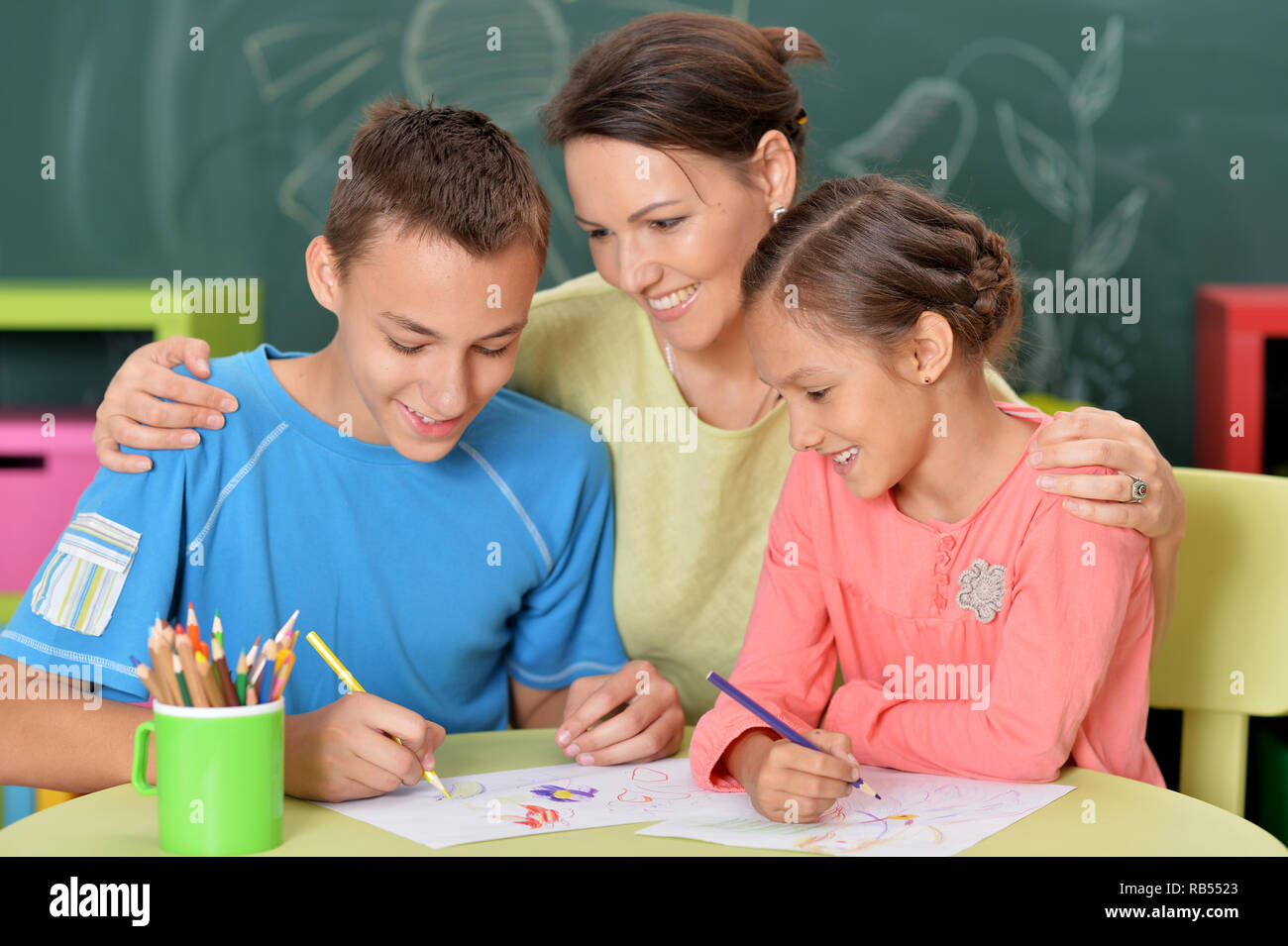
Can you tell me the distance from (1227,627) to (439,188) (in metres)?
0.89

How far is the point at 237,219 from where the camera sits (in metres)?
2.33

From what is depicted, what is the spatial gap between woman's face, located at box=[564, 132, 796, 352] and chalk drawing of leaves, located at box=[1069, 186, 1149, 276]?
3.42 ft

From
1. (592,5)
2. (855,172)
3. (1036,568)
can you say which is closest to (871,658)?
(1036,568)

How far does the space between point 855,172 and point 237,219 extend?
1126 mm

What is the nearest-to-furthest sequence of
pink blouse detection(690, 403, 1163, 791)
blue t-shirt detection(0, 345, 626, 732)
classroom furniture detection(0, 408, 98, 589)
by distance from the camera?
1. pink blouse detection(690, 403, 1163, 791)
2. blue t-shirt detection(0, 345, 626, 732)
3. classroom furniture detection(0, 408, 98, 589)

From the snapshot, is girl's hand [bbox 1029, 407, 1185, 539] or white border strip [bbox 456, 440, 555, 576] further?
white border strip [bbox 456, 440, 555, 576]

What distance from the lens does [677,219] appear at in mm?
1360

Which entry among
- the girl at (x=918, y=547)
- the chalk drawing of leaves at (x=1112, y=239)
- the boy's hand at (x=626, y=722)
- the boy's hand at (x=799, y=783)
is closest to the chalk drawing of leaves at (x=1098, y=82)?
the chalk drawing of leaves at (x=1112, y=239)

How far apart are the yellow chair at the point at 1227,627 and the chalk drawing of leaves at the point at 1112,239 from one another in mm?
1026

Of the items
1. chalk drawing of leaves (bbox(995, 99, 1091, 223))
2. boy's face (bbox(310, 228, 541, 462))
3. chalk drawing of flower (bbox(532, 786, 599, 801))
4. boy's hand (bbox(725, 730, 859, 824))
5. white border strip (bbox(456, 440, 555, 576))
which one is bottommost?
chalk drawing of flower (bbox(532, 786, 599, 801))

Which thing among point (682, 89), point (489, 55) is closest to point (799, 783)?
point (682, 89)

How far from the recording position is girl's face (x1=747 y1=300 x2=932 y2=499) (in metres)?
1.09
